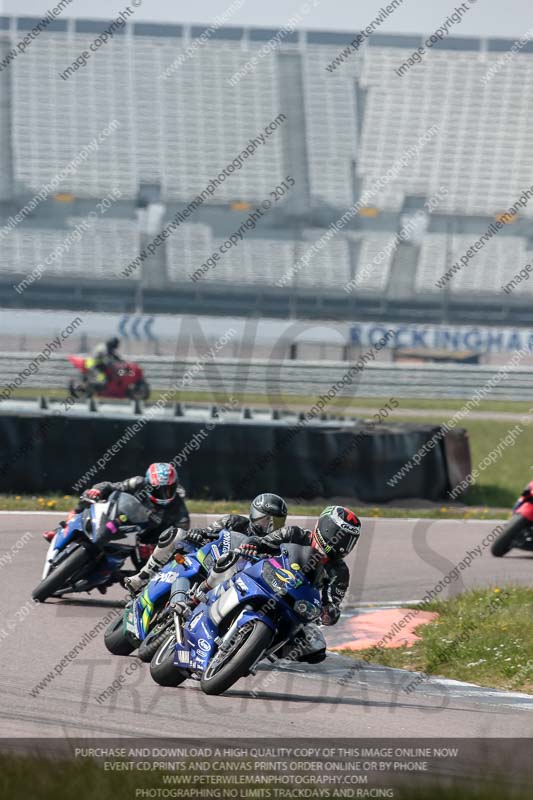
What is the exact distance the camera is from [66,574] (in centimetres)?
987

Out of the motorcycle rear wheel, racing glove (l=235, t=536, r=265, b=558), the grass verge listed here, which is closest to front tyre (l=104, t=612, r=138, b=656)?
the motorcycle rear wheel

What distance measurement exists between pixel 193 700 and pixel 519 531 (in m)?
7.00

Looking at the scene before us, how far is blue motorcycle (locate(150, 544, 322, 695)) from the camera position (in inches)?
274

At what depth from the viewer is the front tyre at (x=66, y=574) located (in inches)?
388

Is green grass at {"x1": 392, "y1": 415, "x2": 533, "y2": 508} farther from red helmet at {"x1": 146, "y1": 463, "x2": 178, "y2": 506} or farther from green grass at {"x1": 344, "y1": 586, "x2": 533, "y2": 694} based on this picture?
red helmet at {"x1": 146, "y1": 463, "x2": 178, "y2": 506}

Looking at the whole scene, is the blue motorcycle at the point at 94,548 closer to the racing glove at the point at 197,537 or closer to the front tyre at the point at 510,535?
the racing glove at the point at 197,537

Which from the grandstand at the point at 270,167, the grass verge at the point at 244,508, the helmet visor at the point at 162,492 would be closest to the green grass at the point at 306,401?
the grass verge at the point at 244,508

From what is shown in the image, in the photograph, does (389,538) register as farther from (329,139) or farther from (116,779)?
(329,139)

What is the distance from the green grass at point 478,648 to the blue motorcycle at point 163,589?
1.81m

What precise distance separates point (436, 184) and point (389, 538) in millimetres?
35057

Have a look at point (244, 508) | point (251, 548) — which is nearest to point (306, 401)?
point (244, 508)

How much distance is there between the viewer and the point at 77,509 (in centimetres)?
1006

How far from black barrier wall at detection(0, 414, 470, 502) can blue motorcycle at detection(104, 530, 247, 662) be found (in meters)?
7.61

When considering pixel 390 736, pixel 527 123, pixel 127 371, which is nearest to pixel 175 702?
pixel 390 736
